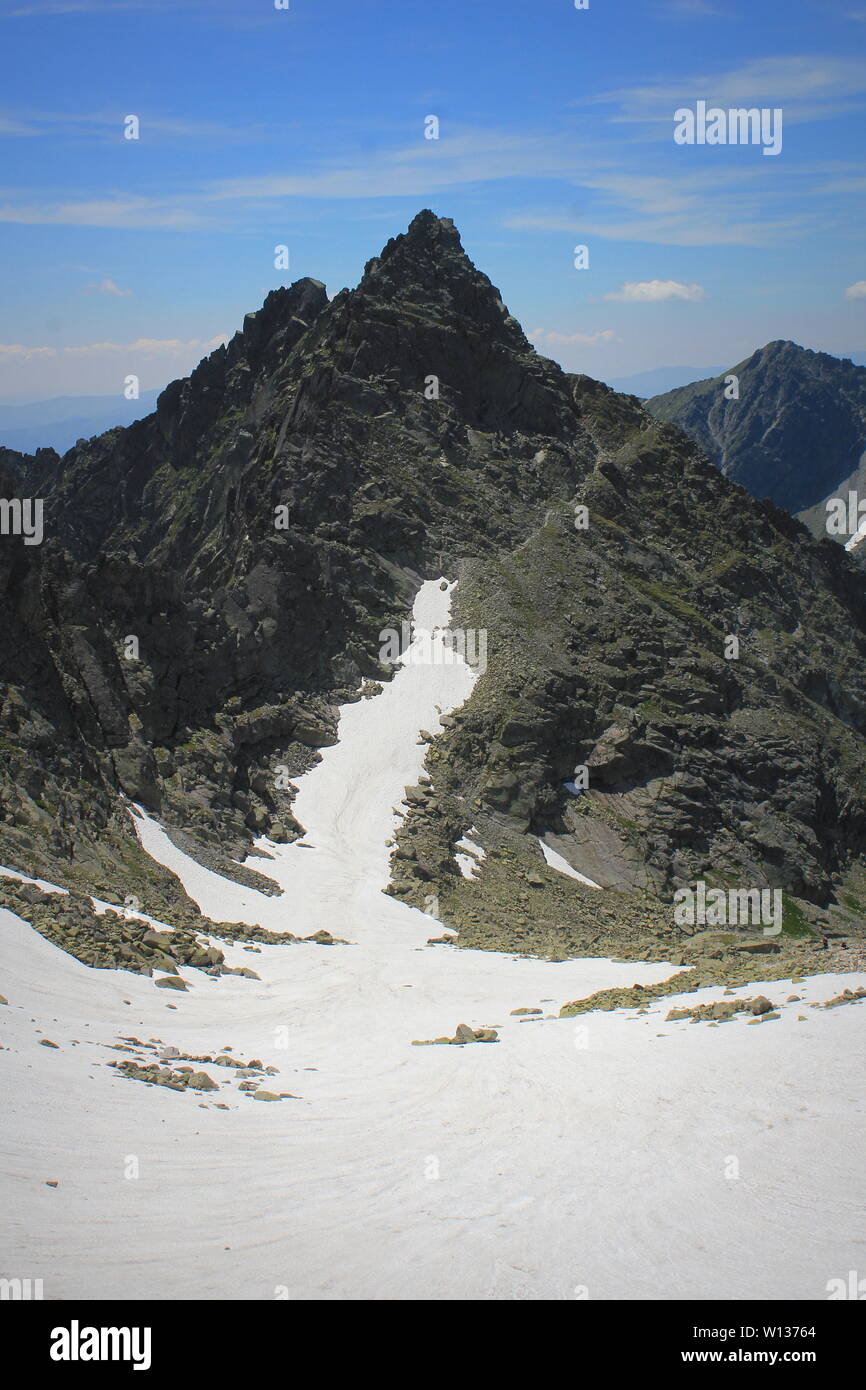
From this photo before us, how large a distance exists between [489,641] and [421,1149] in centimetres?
5244

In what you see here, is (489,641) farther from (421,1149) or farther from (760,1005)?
(421,1149)

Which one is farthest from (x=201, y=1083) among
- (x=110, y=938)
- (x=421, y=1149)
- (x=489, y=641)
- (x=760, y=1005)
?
(x=489, y=641)

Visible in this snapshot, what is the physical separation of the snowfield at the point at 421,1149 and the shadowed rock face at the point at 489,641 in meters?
11.0

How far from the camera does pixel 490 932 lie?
41.3 meters

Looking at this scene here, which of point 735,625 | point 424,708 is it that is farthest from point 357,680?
point 735,625

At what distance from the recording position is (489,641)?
67.7 meters

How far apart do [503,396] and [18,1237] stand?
88010mm

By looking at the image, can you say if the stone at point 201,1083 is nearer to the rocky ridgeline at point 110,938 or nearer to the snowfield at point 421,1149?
the snowfield at point 421,1149

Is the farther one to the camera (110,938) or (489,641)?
(489,641)

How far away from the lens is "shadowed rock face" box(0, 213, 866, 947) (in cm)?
4378

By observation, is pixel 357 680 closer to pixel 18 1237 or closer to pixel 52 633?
pixel 52 633

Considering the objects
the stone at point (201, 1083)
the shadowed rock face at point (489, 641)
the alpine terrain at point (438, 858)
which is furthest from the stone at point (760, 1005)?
the shadowed rock face at point (489, 641)

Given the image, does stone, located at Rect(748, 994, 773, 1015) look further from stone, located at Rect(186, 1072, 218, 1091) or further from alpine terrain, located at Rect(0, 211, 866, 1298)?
stone, located at Rect(186, 1072, 218, 1091)

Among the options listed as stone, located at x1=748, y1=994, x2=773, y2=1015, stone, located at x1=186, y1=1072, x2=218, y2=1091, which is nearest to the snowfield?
stone, located at x1=186, y1=1072, x2=218, y2=1091
